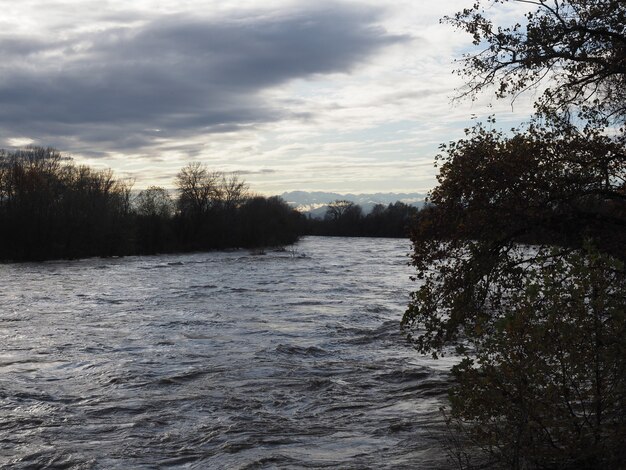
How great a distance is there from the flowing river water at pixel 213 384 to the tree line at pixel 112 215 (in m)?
35.1

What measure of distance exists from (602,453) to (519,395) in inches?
47.4

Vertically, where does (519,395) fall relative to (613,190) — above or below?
below

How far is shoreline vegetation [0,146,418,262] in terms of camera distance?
66.9 metres

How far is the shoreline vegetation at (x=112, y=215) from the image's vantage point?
6688 centimetres

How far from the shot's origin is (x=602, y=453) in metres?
7.51

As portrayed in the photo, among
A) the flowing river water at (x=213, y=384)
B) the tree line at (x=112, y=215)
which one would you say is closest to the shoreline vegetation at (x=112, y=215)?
the tree line at (x=112, y=215)

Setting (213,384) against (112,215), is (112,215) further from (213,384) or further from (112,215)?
(213,384)

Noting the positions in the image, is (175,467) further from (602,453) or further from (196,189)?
(196,189)

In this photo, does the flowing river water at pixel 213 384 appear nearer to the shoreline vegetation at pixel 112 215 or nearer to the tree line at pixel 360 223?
the shoreline vegetation at pixel 112 215

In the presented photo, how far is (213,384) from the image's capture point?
16.2m

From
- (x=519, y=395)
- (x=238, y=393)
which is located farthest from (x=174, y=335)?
(x=519, y=395)

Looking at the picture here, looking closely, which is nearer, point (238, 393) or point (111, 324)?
point (238, 393)

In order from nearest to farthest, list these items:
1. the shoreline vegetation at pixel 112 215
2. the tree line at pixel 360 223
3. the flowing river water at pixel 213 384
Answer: the flowing river water at pixel 213 384 < the shoreline vegetation at pixel 112 215 < the tree line at pixel 360 223

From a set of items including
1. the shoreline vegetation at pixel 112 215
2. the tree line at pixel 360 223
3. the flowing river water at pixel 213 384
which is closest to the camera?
the flowing river water at pixel 213 384
